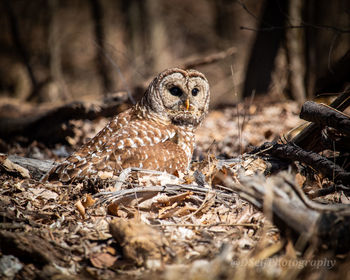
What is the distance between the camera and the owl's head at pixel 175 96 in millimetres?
4371

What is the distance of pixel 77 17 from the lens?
25.3 metres

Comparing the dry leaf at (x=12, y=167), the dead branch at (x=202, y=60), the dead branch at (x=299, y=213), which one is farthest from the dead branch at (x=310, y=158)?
the dead branch at (x=202, y=60)

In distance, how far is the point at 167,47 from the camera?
16.5 m

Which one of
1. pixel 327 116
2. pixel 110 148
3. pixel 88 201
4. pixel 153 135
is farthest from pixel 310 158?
pixel 88 201

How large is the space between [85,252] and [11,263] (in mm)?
546

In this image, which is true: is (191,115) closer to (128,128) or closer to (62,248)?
(128,128)

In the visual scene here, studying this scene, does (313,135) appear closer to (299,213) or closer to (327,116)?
(327,116)

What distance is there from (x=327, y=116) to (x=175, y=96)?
2.09 metres

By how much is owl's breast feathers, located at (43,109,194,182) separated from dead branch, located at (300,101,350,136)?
157 cm

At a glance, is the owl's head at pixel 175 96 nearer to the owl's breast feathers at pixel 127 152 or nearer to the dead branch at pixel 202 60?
the owl's breast feathers at pixel 127 152

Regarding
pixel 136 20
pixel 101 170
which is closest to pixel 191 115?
pixel 101 170

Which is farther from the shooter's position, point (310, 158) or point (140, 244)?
point (310, 158)

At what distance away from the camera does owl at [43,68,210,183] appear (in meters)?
3.60

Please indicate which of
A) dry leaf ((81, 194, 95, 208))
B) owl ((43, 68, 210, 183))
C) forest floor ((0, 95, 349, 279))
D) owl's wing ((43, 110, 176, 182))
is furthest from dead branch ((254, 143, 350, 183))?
dry leaf ((81, 194, 95, 208))
